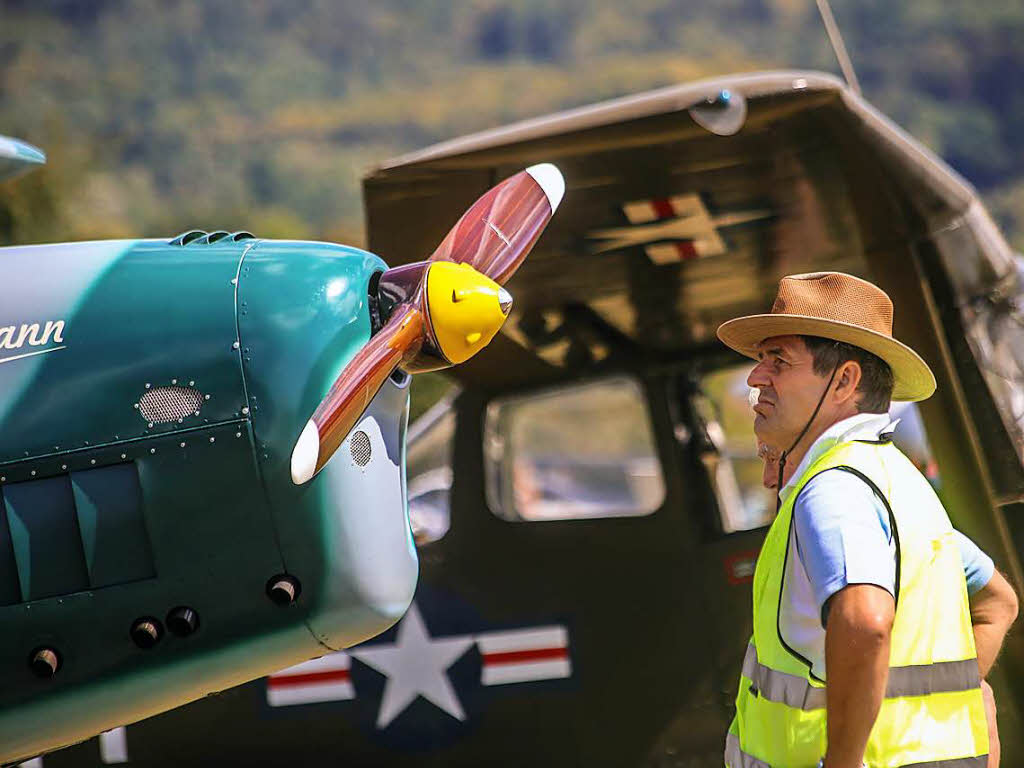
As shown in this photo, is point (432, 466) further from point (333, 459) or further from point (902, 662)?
point (902, 662)

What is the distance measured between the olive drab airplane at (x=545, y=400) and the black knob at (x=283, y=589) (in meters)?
0.03

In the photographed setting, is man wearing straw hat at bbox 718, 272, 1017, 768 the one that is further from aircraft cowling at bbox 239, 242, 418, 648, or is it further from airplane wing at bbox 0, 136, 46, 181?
airplane wing at bbox 0, 136, 46, 181

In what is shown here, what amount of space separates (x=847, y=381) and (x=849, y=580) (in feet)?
1.70

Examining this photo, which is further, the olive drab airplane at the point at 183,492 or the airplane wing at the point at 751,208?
the airplane wing at the point at 751,208

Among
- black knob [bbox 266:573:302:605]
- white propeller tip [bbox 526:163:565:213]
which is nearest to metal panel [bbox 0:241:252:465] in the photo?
black knob [bbox 266:573:302:605]

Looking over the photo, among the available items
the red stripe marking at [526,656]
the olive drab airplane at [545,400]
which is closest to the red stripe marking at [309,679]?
the olive drab airplane at [545,400]

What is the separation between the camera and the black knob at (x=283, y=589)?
3.05 meters

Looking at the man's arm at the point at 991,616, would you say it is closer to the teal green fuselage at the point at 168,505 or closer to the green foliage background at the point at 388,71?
the teal green fuselage at the point at 168,505

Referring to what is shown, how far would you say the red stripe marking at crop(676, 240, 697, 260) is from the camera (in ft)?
14.4

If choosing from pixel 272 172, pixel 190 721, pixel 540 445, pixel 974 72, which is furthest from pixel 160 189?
pixel 190 721

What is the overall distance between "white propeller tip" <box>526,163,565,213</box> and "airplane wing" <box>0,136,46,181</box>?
1405mm

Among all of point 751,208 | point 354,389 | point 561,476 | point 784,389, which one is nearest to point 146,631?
point 354,389

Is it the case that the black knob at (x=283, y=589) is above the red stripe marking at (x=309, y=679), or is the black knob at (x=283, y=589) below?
above

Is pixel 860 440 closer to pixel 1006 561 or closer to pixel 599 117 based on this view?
pixel 599 117
